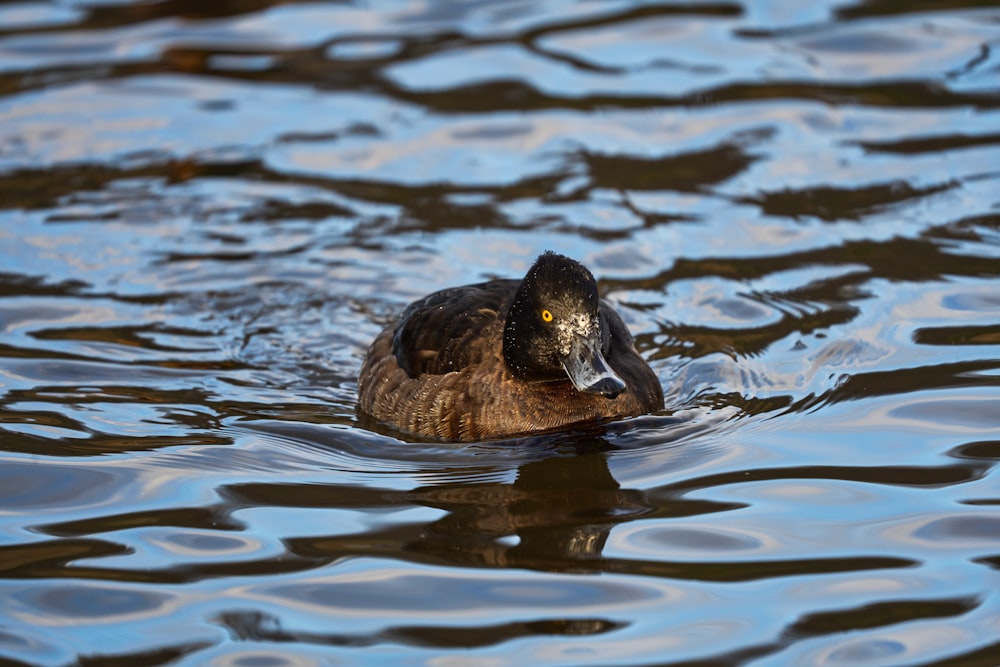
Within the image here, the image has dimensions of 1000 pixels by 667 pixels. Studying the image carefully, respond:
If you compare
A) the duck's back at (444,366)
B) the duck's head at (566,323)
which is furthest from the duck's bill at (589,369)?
the duck's back at (444,366)

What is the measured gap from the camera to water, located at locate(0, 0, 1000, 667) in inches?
243

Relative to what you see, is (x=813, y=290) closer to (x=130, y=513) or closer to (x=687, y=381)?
(x=687, y=381)

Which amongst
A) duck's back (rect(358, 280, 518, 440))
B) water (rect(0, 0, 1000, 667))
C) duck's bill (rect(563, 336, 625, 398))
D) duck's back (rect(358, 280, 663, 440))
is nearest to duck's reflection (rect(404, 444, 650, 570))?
water (rect(0, 0, 1000, 667))

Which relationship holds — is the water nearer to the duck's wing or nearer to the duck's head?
the duck's head

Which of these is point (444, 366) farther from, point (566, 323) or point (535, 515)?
point (535, 515)

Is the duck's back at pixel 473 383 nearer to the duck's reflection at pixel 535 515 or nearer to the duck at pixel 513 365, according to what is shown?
the duck at pixel 513 365

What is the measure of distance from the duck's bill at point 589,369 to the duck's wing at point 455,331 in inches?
25.6

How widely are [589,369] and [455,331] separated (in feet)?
3.49

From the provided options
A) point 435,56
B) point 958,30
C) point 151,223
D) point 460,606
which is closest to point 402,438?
point 460,606

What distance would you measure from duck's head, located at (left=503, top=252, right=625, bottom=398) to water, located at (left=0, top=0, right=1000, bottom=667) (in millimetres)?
431

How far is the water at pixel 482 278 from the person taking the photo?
616 centimetres

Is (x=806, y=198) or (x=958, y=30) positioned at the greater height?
(x=958, y=30)

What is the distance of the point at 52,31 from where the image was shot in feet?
54.2

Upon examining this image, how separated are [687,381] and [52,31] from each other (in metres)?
10.3
